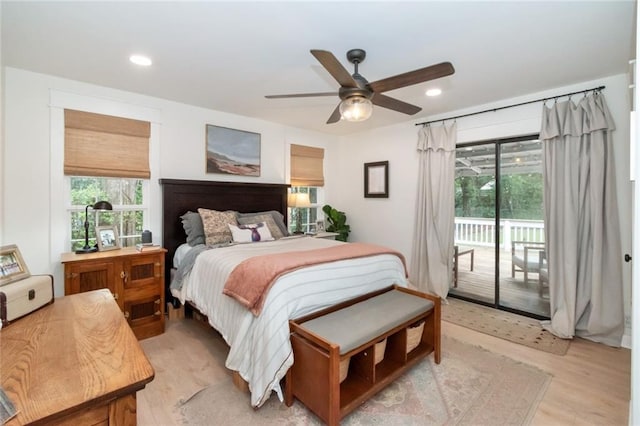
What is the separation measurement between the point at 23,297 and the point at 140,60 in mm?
2164

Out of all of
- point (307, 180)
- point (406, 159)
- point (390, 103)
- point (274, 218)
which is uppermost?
point (390, 103)

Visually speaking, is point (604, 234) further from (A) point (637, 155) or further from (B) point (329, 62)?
(B) point (329, 62)

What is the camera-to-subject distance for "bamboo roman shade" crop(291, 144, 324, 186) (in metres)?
4.73

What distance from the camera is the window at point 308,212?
4848mm

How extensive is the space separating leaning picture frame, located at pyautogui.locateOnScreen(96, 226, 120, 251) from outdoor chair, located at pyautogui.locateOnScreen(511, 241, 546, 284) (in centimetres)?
446

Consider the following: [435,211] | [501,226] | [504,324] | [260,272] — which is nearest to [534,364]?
[504,324]

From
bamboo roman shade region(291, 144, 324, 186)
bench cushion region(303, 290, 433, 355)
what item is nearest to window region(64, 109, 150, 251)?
bamboo roman shade region(291, 144, 324, 186)

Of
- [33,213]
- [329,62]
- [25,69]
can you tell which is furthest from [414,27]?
[33,213]

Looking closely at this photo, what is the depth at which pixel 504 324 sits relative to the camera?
3193 mm

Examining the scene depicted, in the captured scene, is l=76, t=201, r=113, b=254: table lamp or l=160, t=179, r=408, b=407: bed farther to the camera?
l=76, t=201, r=113, b=254: table lamp

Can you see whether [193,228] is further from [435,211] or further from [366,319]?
[435,211]

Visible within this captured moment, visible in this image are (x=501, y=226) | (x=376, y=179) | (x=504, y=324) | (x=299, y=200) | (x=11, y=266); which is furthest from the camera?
(x=376, y=179)

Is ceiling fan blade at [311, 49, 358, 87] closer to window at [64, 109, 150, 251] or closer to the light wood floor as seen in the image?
the light wood floor

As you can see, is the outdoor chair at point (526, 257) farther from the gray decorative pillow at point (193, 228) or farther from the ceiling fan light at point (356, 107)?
the gray decorative pillow at point (193, 228)
